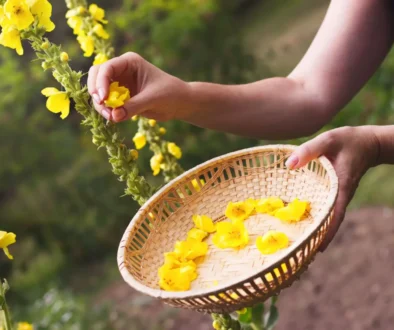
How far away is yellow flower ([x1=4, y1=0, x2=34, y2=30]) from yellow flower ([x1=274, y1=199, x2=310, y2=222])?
47 cm

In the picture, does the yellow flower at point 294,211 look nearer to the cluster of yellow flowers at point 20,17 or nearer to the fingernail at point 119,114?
the fingernail at point 119,114

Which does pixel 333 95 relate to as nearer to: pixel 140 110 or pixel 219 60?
pixel 140 110

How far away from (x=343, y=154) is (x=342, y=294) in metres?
1.45

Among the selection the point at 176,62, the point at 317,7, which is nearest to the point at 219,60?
the point at 176,62

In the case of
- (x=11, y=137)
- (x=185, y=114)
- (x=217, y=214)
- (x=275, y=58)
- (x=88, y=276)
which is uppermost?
(x=185, y=114)

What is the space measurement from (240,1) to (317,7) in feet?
1.94

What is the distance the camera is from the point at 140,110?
2.79 feet

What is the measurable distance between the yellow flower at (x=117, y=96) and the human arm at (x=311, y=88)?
14 centimetres

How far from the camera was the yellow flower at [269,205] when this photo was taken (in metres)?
0.96

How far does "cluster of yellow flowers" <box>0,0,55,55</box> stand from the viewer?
2.50 ft

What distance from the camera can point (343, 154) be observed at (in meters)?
0.93

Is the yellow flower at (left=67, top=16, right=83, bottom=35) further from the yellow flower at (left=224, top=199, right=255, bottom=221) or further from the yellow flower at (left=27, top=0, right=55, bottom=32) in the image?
the yellow flower at (left=224, top=199, right=255, bottom=221)

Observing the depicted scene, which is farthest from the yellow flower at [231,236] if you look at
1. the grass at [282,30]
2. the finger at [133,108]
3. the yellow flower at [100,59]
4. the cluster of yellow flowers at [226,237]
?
the grass at [282,30]

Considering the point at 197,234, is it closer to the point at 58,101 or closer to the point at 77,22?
the point at 58,101
